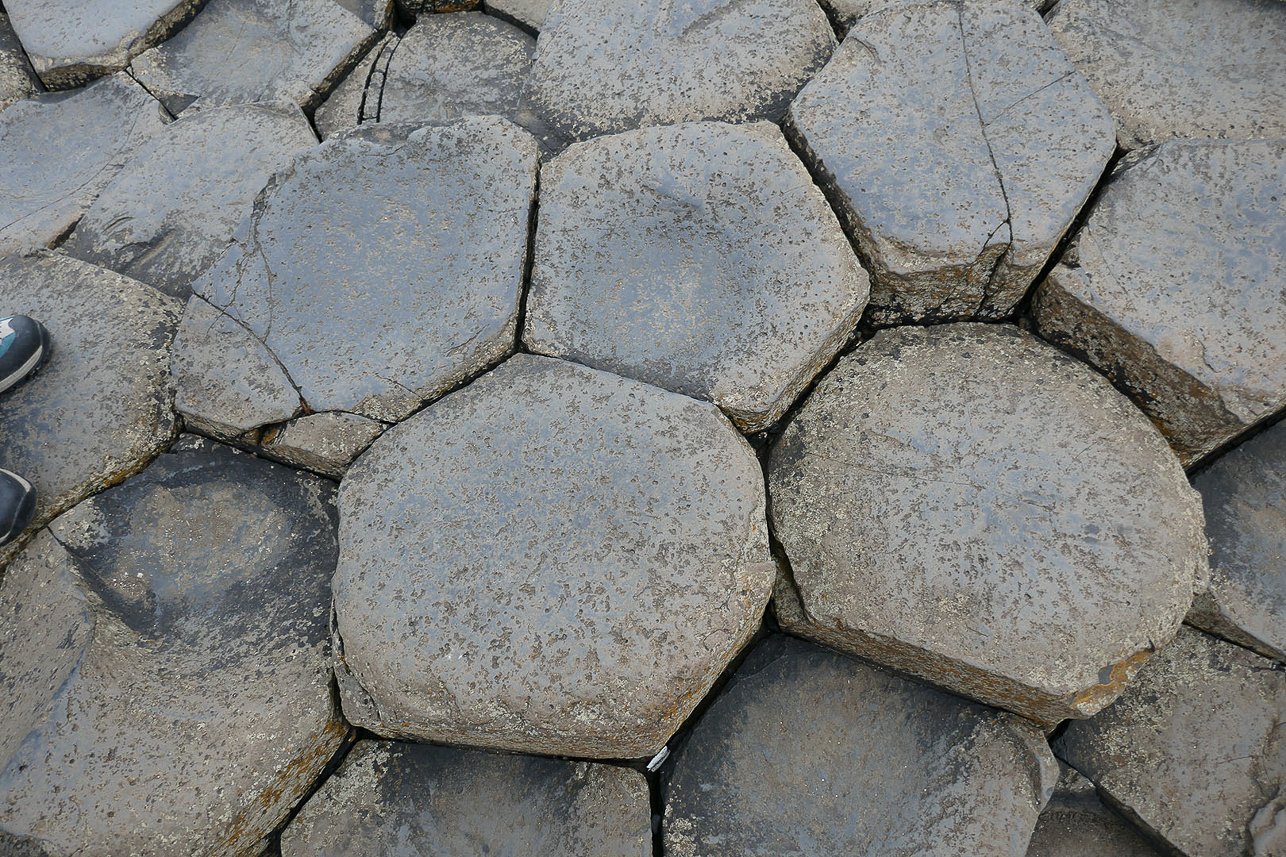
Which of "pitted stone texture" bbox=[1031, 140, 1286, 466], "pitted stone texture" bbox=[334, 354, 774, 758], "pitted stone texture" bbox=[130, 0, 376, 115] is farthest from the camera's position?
"pitted stone texture" bbox=[130, 0, 376, 115]

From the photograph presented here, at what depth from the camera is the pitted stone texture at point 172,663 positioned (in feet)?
3.45

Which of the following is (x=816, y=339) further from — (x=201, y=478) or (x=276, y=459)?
(x=201, y=478)

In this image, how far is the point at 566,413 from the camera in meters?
1.20

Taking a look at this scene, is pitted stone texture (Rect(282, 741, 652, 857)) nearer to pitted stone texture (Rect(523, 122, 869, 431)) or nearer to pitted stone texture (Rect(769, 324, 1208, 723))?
pitted stone texture (Rect(769, 324, 1208, 723))

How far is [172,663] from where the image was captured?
1.18 m

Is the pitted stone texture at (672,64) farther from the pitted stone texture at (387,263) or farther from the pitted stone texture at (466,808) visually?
the pitted stone texture at (466,808)

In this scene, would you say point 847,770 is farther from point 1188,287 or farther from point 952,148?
point 952,148

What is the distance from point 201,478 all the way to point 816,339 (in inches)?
44.7

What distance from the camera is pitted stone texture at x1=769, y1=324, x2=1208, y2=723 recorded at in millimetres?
1100

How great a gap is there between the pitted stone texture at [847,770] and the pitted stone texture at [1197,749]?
0.21m

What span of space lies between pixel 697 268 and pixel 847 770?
898 mm

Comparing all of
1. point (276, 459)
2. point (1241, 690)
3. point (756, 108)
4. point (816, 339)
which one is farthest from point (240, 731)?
point (1241, 690)

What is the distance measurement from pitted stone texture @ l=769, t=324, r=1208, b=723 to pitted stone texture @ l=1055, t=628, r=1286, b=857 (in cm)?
24

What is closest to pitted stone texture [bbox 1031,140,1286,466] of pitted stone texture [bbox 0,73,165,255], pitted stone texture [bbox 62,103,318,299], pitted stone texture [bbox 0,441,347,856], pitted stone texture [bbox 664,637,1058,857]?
pitted stone texture [bbox 664,637,1058,857]
